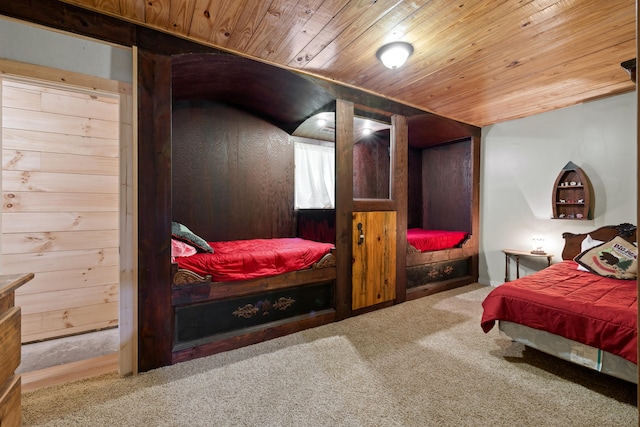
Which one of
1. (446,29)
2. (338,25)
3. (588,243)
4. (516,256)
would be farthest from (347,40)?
(516,256)

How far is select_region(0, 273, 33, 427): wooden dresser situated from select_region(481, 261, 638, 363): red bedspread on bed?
2.61 m

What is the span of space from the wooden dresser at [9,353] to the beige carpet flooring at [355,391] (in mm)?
697

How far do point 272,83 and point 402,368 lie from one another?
265 centimetres

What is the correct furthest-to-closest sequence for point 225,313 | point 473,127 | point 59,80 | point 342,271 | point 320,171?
point 473,127 → point 320,171 → point 342,271 → point 225,313 → point 59,80

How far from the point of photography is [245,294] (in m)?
2.35

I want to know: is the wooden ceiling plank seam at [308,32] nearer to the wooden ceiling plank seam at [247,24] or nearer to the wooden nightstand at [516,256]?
the wooden ceiling plank seam at [247,24]

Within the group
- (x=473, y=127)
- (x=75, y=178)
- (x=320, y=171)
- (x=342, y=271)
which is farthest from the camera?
(x=473, y=127)

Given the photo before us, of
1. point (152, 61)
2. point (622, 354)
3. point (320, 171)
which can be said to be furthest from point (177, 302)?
point (622, 354)

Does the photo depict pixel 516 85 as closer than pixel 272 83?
No

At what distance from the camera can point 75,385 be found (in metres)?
1.80

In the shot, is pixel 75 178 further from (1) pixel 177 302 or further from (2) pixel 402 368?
(2) pixel 402 368

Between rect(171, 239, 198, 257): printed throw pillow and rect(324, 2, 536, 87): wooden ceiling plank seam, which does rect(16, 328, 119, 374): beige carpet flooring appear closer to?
rect(171, 239, 198, 257): printed throw pillow

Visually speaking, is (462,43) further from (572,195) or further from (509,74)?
(572,195)

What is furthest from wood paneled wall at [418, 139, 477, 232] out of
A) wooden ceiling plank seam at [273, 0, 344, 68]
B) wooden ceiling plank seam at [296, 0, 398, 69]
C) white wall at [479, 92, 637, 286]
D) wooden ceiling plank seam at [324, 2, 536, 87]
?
wooden ceiling plank seam at [273, 0, 344, 68]
